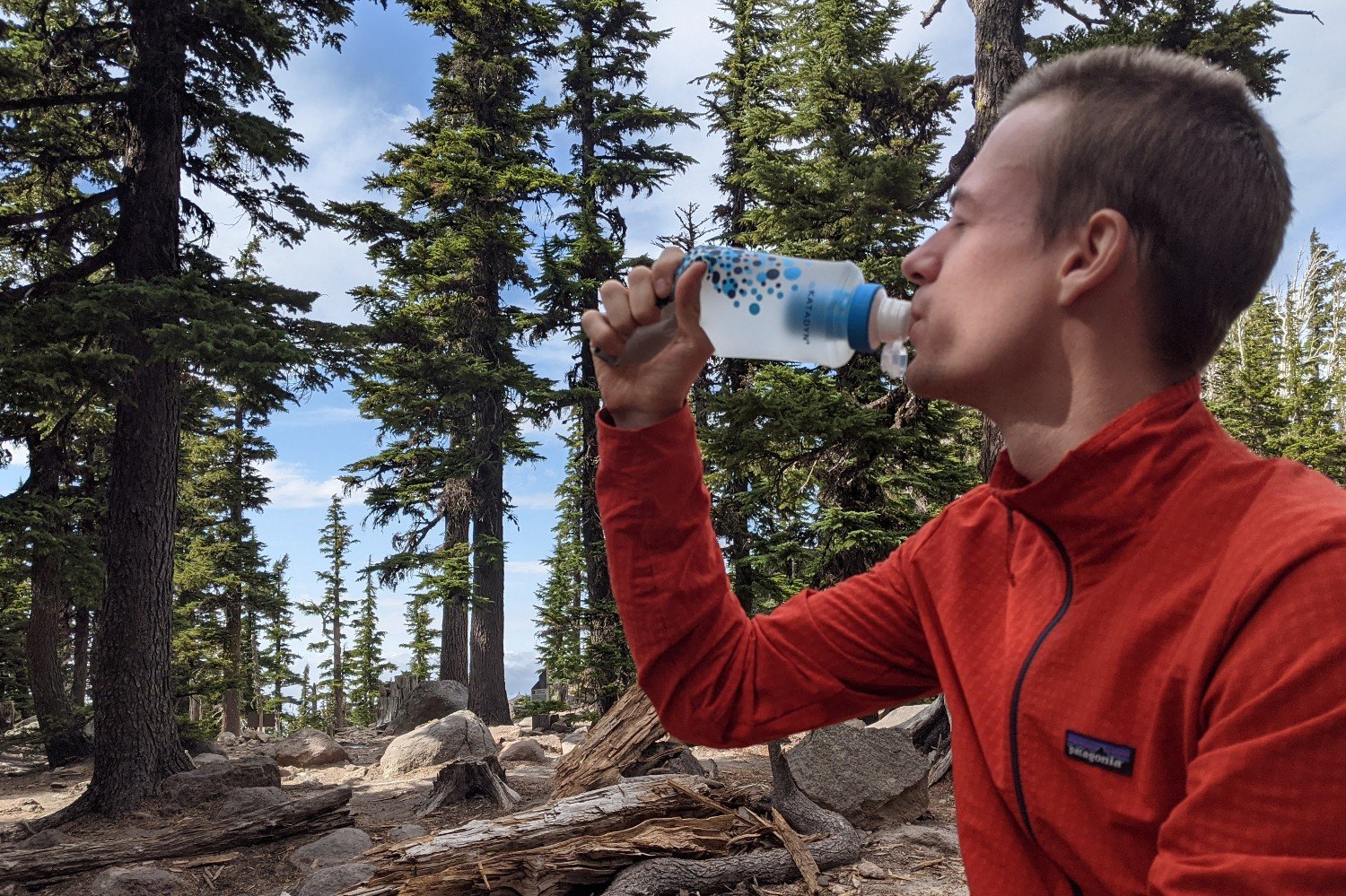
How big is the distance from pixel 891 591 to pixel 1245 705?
2.96ft

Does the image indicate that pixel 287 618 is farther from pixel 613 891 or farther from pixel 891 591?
pixel 891 591

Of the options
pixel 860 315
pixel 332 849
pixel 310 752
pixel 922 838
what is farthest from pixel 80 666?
pixel 860 315

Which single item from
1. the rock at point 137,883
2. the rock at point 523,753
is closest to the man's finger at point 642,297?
the rock at point 137,883

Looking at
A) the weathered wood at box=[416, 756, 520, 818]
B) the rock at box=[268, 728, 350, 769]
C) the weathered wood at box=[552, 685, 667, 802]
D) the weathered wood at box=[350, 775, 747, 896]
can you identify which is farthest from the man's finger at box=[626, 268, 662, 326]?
the rock at box=[268, 728, 350, 769]

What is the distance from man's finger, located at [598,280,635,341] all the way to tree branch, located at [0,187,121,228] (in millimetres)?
13476

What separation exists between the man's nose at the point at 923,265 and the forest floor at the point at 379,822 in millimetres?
5455

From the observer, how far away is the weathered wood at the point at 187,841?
27.4 ft

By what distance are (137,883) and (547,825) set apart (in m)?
5.07

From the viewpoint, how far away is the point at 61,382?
11180 mm

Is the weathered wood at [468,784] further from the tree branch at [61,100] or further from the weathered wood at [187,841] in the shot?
the tree branch at [61,100]

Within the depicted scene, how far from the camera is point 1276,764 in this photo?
3.24ft

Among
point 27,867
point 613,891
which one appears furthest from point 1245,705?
point 27,867

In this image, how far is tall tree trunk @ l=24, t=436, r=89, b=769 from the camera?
15.8m

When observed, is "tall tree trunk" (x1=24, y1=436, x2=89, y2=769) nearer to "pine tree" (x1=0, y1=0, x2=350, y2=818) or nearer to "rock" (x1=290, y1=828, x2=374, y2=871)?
"pine tree" (x1=0, y1=0, x2=350, y2=818)
